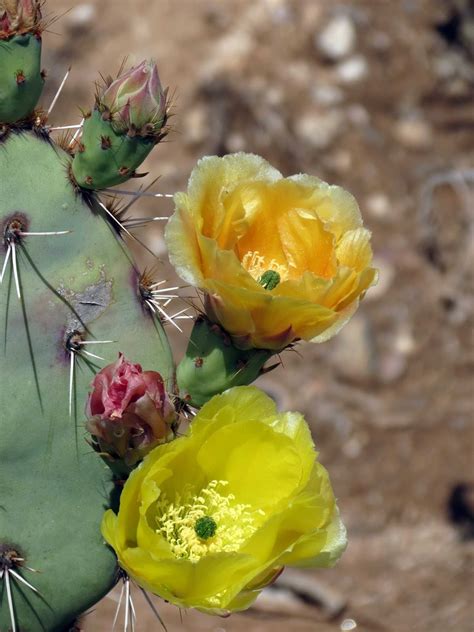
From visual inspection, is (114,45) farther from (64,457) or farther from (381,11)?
(64,457)

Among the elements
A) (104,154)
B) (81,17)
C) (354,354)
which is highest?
(104,154)

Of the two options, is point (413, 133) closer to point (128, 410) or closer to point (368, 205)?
point (368, 205)

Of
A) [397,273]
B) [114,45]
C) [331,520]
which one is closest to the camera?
[331,520]

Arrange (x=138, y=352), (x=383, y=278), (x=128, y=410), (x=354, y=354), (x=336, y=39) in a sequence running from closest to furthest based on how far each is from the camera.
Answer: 1. (x=128, y=410)
2. (x=138, y=352)
3. (x=354, y=354)
4. (x=383, y=278)
5. (x=336, y=39)

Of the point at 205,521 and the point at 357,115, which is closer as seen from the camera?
the point at 205,521

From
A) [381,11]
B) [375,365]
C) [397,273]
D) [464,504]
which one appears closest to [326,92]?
[381,11]

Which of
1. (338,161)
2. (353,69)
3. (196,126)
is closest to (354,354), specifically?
(338,161)
